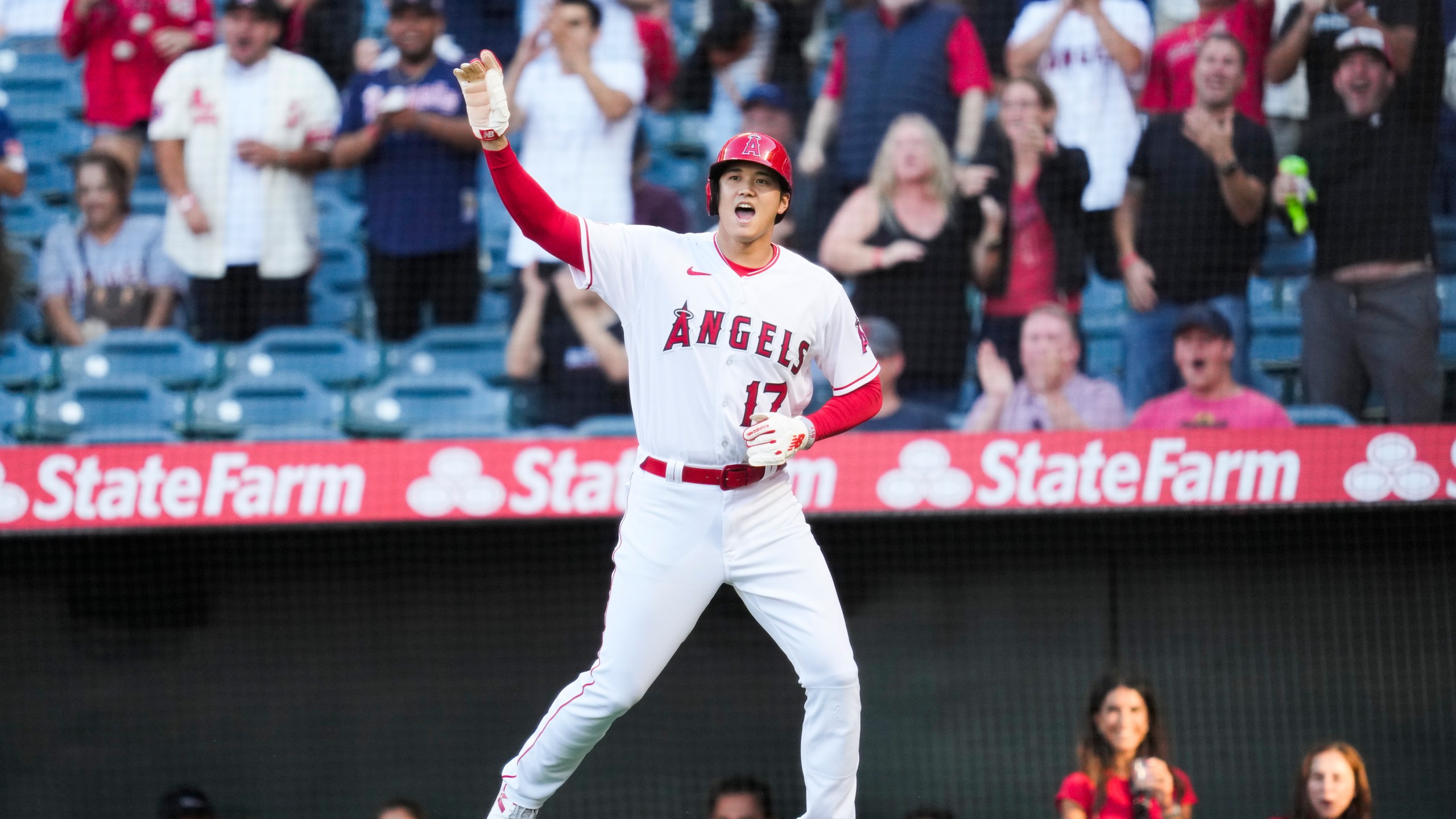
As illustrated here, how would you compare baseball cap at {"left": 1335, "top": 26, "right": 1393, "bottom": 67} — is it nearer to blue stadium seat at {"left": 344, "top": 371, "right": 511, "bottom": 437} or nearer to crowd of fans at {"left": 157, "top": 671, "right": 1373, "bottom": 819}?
crowd of fans at {"left": 157, "top": 671, "right": 1373, "bottom": 819}

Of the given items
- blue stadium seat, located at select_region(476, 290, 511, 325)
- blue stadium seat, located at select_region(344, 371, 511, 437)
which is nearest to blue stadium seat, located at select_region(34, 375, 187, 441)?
blue stadium seat, located at select_region(344, 371, 511, 437)

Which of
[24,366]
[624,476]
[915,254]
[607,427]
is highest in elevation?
[915,254]

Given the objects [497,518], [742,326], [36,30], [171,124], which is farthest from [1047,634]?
[36,30]

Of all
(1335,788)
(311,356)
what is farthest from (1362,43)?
(311,356)

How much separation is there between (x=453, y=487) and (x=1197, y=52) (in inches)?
142

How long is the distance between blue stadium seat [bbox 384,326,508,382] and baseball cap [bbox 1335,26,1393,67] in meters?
3.76

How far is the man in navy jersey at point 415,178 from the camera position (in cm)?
616

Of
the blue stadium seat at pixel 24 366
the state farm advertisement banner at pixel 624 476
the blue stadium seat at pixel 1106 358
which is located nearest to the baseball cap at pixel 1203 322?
the blue stadium seat at pixel 1106 358

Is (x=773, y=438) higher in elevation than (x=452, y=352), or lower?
lower

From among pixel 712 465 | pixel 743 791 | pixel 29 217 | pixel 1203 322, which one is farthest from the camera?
pixel 29 217

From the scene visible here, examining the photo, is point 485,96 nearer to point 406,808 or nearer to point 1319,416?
point 406,808

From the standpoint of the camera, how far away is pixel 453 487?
5230 millimetres

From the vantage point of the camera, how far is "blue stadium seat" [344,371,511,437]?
5.85 meters

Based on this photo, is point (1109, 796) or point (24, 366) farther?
point (24, 366)
